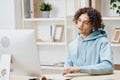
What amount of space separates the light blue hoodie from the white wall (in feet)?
5.97

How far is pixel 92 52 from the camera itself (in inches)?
87.8

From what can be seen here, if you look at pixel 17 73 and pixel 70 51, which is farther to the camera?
pixel 70 51

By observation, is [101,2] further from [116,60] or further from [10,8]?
[10,8]

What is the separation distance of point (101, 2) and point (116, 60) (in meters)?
0.84

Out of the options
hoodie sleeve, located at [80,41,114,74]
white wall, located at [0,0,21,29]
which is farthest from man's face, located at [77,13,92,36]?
white wall, located at [0,0,21,29]

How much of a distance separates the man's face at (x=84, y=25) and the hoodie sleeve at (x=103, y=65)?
0.20m

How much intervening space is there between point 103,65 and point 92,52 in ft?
0.70

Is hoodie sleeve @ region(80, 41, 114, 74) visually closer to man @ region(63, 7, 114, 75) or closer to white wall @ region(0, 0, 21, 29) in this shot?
man @ region(63, 7, 114, 75)

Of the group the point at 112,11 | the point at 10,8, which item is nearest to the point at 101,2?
the point at 112,11

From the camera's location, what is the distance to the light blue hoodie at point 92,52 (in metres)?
2.12

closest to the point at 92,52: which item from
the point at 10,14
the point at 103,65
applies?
the point at 103,65

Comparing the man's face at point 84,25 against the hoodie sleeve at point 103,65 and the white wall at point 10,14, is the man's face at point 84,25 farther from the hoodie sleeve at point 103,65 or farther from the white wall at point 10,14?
the white wall at point 10,14

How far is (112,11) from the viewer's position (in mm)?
3631

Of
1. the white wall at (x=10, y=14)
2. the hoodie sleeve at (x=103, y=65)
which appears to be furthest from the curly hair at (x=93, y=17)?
the white wall at (x=10, y=14)
